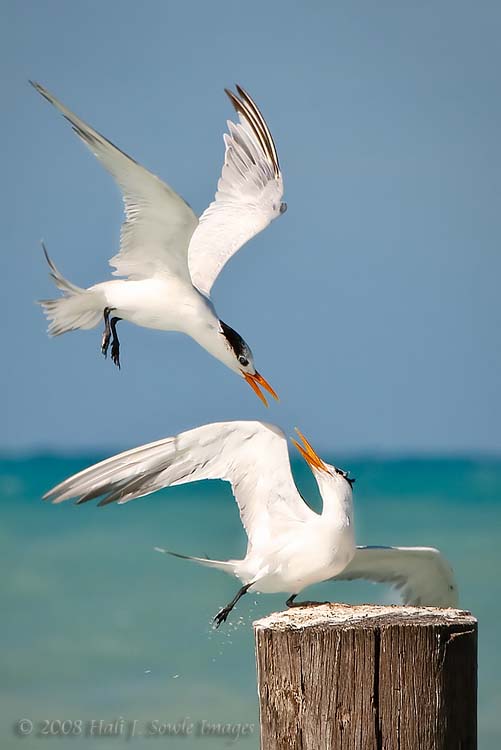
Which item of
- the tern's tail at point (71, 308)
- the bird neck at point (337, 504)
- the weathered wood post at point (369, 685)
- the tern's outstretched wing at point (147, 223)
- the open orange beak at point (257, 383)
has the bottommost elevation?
the weathered wood post at point (369, 685)

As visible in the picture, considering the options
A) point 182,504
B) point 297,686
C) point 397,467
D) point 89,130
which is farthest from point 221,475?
point 397,467

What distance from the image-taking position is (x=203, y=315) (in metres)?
5.30

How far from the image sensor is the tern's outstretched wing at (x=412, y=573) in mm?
4188

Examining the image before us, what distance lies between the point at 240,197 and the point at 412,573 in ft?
8.15

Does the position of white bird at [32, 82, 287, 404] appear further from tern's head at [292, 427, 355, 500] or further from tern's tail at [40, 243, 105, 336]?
tern's head at [292, 427, 355, 500]

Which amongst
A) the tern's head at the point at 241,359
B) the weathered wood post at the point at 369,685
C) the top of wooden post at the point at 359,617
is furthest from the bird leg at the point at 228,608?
the tern's head at the point at 241,359

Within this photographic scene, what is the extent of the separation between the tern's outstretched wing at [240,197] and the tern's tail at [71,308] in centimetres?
58

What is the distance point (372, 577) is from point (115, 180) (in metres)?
1.91

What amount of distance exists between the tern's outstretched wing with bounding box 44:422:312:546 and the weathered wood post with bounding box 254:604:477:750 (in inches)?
31.6

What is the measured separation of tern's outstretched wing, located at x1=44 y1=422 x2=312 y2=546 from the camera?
4098mm

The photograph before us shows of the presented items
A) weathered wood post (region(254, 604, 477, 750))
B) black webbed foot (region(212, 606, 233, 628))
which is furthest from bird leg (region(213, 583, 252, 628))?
weathered wood post (region(254, 604, 477, 750))

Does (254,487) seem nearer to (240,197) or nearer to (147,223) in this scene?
(147,223)

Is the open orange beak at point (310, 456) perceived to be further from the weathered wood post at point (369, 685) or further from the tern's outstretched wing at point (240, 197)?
the tern's outstretched wing at point (240, 197)

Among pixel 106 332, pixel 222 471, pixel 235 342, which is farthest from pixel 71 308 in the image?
pixel 222 471
